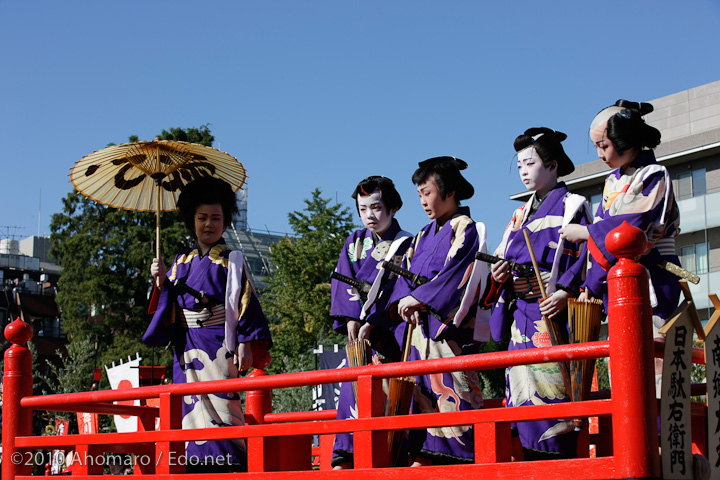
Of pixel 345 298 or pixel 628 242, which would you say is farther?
pixel 345 298

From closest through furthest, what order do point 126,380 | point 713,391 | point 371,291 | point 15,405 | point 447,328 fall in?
point 713,391
point 447,328
point 15,405
point 371,291
point 126,380

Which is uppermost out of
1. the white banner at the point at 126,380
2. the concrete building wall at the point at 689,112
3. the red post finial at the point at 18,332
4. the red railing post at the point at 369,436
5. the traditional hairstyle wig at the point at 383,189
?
the concrete building wall at the point at 689,112

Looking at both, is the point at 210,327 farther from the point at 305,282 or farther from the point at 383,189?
the point at 305,282

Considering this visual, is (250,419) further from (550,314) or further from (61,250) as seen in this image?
(61,250)

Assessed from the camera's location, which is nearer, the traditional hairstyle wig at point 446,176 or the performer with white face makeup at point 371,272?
the traditional hairstyle wig at point 446,176

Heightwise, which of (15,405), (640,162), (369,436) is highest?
(640,162)

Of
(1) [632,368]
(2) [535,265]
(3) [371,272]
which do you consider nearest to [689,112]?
(3) [371,272]

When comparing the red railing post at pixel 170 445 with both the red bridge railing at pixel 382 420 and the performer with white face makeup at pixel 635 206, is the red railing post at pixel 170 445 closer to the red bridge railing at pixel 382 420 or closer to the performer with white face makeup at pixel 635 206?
the red bridge railing at pixel 382 420

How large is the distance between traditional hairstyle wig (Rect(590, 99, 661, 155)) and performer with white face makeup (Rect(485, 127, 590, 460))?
17.1 inches

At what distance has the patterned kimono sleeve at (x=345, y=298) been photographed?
244 inches

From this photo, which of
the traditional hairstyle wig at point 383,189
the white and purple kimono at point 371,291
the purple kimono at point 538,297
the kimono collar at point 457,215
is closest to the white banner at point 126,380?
the white and purple kimono at point 371,291

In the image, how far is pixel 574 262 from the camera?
4836 millimetres

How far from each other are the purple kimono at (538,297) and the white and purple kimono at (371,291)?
1.09 m

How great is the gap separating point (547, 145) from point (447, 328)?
1.32 meters
